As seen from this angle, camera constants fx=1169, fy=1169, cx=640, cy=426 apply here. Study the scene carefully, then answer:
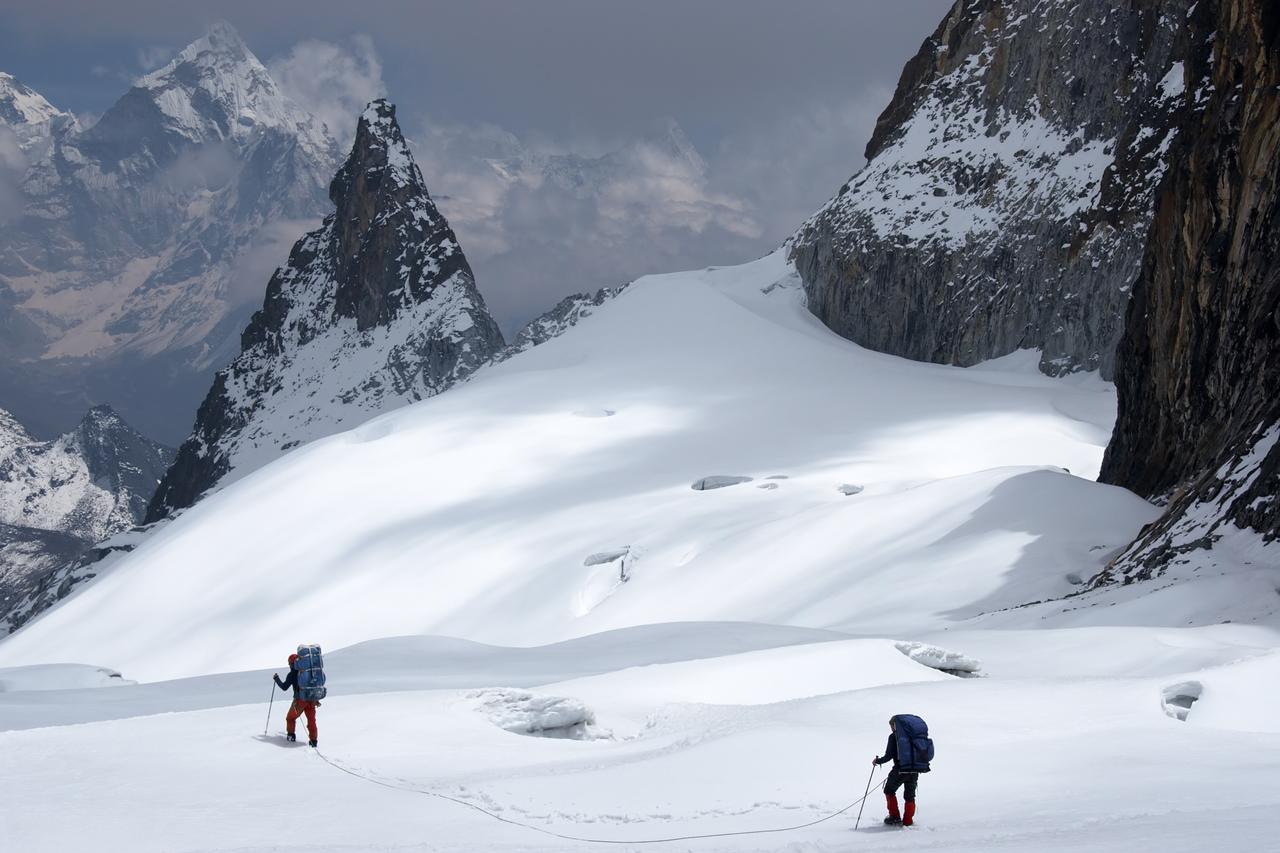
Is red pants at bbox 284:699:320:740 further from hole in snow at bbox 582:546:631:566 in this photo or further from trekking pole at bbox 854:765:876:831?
hole in snow at bbox 582:546:631:566

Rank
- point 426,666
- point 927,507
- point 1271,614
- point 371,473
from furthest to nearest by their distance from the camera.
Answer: point 371,473, point 927,507, point 426,666, point 1271,614

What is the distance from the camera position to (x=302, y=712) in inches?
579

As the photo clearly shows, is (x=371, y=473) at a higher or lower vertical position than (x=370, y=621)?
higher

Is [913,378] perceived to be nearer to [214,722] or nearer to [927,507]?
[927,507]

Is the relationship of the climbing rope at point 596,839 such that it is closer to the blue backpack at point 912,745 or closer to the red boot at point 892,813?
the red boot at point 892,813

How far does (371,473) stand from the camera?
6769 centimetres

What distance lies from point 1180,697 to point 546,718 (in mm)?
9032

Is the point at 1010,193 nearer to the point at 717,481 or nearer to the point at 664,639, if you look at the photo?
the point at 717,481

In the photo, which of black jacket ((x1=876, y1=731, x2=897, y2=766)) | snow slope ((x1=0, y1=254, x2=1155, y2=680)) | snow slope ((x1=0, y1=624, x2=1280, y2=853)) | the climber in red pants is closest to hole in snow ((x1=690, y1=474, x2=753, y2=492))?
snow slope ((x1=0, y1=254, x2=1155, y2=680))

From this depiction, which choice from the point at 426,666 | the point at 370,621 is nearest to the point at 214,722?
the point at 426,666

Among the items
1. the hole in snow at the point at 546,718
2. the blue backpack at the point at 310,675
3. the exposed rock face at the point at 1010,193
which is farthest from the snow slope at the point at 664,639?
the exposed rock face at the point at 1010,193

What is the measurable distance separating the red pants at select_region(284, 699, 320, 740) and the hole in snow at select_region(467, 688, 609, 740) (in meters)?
3.03

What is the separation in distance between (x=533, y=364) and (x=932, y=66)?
44.4 metres

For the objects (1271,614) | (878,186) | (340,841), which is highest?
(878,186)
